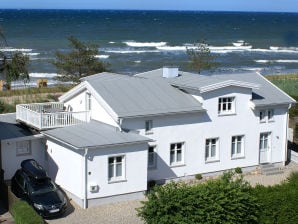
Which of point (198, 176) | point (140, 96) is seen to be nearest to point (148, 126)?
point (140, 96)

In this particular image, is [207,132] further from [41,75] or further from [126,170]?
[41,75]

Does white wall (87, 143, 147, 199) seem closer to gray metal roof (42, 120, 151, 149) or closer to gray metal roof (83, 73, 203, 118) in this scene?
gray metal roof (42, 120, 151, 149)

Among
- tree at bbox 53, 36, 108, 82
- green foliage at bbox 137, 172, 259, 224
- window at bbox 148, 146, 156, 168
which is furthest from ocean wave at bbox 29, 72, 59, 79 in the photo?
green foliage at bbox 137, 172, 259, 224

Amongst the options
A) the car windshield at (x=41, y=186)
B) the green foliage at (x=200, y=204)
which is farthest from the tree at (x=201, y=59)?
the green foliage at (x=200, y=204)

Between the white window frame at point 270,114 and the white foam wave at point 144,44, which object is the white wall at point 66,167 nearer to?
the white window frame at point 270,114

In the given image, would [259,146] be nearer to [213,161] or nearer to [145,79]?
[213,161]
